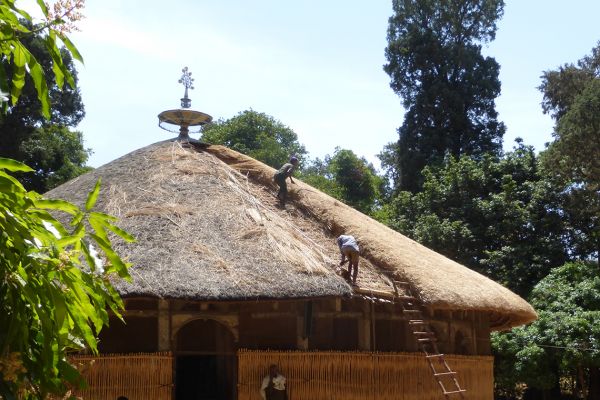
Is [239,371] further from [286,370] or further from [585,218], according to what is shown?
[585,218]

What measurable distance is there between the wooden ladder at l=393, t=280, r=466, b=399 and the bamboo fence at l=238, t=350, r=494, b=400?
0.25 m

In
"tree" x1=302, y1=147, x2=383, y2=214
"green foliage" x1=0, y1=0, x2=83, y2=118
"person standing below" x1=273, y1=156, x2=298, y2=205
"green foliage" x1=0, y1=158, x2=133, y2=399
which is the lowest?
"green foliage" x1=0, y1=158, x2=133, y2=399

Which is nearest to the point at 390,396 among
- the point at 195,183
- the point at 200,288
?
the point at 200,288

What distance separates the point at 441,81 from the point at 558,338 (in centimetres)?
1463

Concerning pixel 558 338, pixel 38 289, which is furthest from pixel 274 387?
pixel 558 338

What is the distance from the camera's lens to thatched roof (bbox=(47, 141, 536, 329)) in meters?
11.6

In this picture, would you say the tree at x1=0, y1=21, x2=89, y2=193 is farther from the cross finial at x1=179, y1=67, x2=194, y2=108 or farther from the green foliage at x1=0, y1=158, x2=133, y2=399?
the green foliage at x1=0, y1=158, x2=133, y2=399

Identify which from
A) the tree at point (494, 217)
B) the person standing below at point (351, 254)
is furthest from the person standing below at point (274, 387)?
the tree at point (494, 217)

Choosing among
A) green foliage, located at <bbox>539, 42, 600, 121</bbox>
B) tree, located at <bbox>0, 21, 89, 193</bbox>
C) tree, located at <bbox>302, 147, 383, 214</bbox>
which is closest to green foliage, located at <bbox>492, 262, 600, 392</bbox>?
green foliage, located at <bbox>539, 42, 600, 121</bbox>

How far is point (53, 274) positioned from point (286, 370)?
343 inches

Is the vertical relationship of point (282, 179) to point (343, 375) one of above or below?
above

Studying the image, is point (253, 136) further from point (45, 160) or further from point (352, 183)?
point (45, 160)

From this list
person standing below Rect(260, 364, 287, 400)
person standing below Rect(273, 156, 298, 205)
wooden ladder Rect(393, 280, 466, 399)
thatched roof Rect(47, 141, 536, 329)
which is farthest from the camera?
person standing below Rect(273, 156, 298, 205)

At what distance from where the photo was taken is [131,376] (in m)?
11.6
